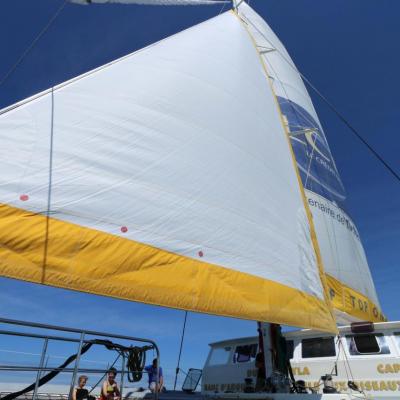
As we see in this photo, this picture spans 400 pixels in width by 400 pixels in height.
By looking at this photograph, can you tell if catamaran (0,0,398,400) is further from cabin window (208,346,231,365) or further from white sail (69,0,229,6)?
cabin window (208,346,231,365)

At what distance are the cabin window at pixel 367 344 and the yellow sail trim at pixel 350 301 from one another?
1.78ft

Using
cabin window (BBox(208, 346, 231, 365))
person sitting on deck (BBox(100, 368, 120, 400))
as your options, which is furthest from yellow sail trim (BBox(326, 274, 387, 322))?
person sitting on deck (BBox(100, 368, 120, 400))

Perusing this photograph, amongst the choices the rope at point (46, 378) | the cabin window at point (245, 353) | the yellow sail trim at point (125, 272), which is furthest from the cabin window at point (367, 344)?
→ the rope at point (46, 378)

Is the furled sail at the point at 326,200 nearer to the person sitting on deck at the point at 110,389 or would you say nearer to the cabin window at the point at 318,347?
the cabin window at the point at 318,347

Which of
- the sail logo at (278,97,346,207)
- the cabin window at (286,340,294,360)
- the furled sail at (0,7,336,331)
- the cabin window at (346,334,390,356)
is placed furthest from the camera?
the sail logo at (278,97,346,207)

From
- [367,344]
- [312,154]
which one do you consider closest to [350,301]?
[367,344]

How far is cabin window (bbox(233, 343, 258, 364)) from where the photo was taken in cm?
981

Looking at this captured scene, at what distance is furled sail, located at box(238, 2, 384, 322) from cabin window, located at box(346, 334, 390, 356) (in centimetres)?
47

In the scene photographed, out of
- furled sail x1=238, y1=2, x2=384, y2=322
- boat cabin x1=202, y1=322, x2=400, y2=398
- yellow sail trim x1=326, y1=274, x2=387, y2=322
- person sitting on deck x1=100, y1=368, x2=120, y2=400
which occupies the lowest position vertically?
person sitting on deck x1=100, y1=368, x2=120, y2=400

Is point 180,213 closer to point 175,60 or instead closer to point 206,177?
point 206,177

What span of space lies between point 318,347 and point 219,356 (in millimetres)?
3022

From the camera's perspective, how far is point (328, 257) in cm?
908

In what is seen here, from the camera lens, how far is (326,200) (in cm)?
1050

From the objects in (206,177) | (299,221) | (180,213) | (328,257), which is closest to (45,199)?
(180,213)
